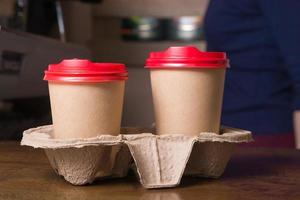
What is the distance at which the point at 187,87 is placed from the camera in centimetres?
51

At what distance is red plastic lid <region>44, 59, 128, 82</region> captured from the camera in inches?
18.8

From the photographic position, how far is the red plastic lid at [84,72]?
1.57ft

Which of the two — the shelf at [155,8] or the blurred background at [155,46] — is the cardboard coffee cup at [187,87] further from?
the shelf at [155,8]

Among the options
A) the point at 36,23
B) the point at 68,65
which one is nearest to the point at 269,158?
the point at 68,65

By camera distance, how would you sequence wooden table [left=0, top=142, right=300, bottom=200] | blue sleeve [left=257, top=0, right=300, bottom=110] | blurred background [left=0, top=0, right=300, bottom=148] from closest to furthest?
wooden table [left=0, top=142, right=300, bottom=200]
blue sleeve [left=257, top=0, right=300, bottom=110]
blurred background [left=0, top=0, right=300, bottom=148]

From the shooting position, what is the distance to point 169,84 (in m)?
0.52

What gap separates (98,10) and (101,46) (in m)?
0.13

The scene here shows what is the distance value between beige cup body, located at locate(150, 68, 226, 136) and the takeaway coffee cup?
0.04m

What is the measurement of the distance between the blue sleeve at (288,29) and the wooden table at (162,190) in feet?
0.87

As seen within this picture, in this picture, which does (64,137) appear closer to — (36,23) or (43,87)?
(43,87)

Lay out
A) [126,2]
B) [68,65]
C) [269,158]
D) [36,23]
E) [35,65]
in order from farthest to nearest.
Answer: [126,2]
[36,23]
[35,65]
[269,158]
[68,65]

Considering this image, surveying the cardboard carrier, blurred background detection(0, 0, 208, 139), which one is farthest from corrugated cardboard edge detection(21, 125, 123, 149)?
blurred background detection(0, 0, 208, 139)

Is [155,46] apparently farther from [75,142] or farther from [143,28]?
[75,142]

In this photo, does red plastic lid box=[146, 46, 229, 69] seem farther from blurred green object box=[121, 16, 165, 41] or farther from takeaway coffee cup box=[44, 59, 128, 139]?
blurred green object box=[121, 16, 165, 41]
